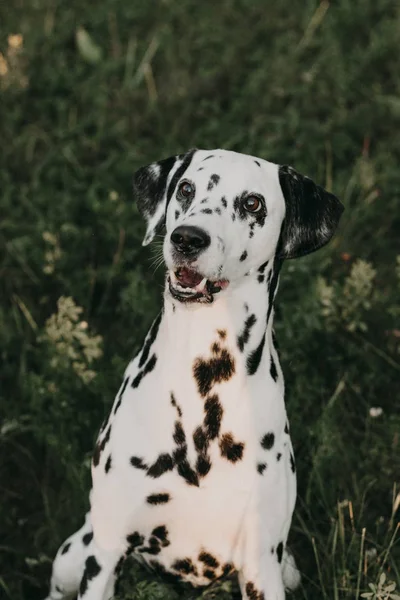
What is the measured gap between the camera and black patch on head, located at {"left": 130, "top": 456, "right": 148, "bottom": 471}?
3.21m

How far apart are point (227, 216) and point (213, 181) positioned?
163 mm

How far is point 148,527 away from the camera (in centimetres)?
325

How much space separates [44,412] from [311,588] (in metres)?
1.55

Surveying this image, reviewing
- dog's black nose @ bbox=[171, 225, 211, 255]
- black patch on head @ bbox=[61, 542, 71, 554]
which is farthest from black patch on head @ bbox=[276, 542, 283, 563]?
dog's black nose @ bbox=[171, 225, 211, 255]

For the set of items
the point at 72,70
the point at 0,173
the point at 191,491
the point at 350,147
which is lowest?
the point at 191,491

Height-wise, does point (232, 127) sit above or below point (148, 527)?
above

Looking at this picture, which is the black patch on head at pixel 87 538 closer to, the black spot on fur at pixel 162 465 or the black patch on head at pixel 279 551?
the black spot on fur at pixel 162 465

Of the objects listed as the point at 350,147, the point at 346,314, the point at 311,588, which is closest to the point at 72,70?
the point at 350,147

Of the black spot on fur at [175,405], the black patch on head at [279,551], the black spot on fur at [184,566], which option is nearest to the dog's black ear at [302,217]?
the black spot on fur at [175,405]

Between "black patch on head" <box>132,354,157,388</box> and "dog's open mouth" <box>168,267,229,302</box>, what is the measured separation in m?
0.37

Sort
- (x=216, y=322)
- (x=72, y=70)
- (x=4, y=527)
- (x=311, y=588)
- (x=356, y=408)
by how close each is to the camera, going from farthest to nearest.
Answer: (x=72, y=70) → (x=356, y=408) → (x=4, y=527) → (x=311, y=588) → (x=216, y=322)

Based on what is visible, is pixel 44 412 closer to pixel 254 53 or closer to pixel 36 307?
Answer: pixel 36 307

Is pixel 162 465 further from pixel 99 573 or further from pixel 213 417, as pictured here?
pixel 99 573

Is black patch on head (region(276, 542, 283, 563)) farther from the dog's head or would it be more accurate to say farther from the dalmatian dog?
the dog's head
